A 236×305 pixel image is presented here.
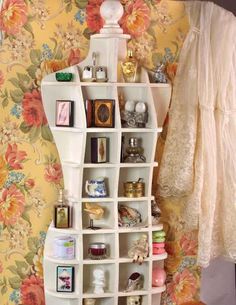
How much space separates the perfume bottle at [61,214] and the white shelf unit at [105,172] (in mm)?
24

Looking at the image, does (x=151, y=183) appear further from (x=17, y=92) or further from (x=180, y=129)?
(x=17, y=92)

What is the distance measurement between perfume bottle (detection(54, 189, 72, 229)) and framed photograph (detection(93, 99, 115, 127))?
328 mm

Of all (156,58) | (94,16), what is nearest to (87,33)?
(94,16)

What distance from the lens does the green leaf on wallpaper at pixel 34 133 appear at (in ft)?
10.1

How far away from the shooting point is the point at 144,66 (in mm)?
3178

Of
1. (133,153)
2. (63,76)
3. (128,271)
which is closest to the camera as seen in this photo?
(63,76)

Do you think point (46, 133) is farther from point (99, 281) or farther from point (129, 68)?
point (99, 281)

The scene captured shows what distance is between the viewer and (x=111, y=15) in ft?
9.80

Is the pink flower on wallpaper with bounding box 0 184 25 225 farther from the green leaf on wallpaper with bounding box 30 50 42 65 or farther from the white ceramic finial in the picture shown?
the white ceramic finial

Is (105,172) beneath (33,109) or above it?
beneath

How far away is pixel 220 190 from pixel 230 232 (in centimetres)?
18

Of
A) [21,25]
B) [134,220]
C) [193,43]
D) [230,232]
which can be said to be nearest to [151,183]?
[134,220]

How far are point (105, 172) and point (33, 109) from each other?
398 millimetres

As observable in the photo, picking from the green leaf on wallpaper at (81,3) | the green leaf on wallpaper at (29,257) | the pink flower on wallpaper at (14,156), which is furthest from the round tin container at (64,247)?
the green leaf on wallpaper at (81,3)
